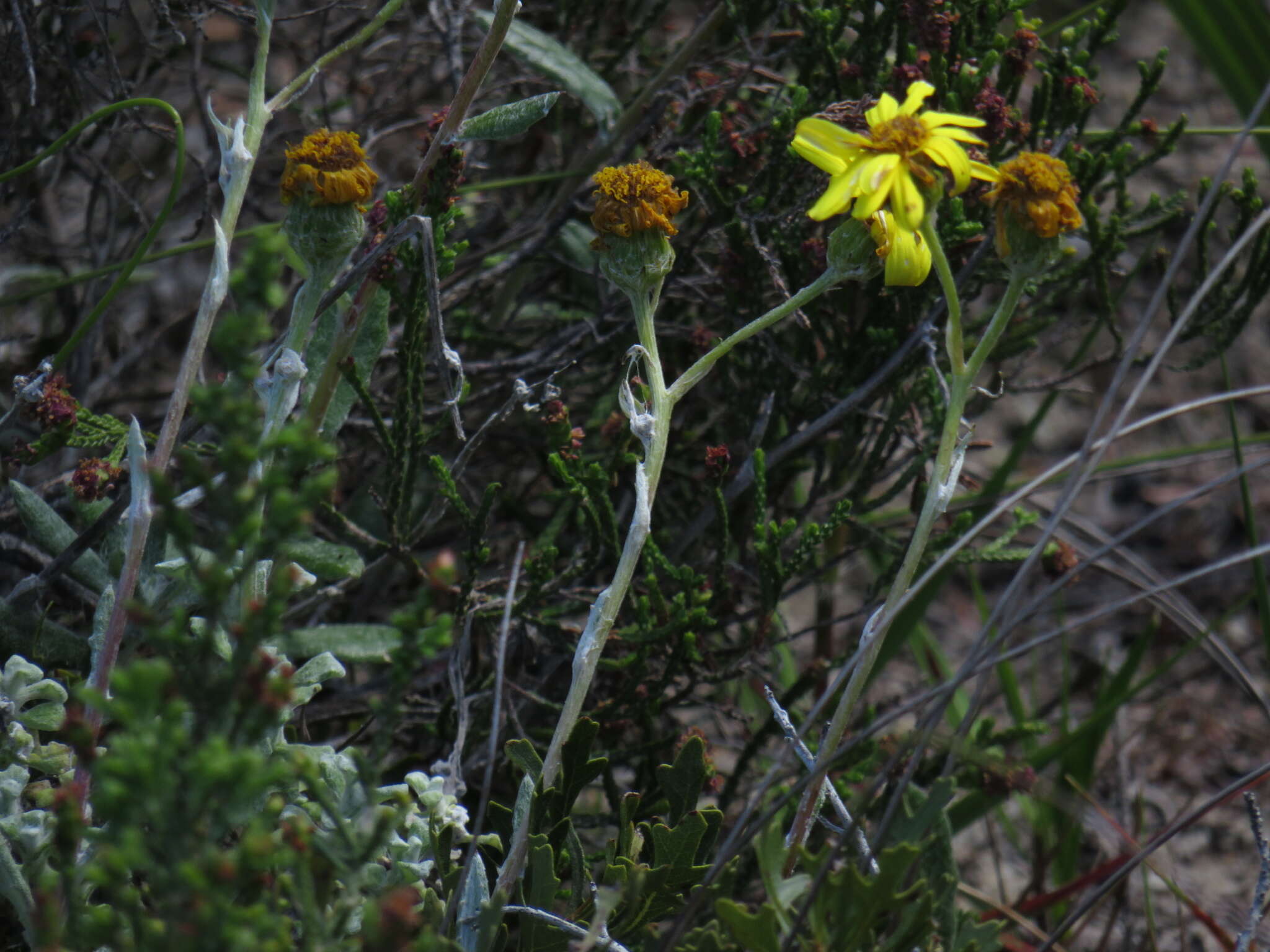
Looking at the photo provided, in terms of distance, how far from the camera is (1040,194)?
101 cm

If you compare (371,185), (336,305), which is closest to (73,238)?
(336,305)

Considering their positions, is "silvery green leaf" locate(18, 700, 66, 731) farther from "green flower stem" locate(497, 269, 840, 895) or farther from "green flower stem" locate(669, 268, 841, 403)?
"green flower stem" locate(669, 268, 841, 403)

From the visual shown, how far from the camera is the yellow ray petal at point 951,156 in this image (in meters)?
0.98

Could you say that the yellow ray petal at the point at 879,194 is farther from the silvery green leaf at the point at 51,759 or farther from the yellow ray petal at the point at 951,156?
the silvery green leaf at the point at 51,759

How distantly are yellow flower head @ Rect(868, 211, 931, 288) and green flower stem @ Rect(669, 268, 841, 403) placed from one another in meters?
0.05

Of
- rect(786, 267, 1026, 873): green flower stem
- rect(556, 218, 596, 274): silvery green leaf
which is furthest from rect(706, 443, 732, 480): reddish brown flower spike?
rect(556, 218, 596, 274): silvery green leaf

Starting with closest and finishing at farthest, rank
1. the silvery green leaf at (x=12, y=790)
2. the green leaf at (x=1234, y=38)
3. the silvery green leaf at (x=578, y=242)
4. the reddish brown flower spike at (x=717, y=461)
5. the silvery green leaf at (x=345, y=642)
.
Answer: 1. the silvery green leaf at (x=12, y=790)
2. the reddish brown flower spike at (x=717, y=461)
3. the silvery green leaf at (x=345, y=642)
4. the silvery green leaf at (x=578, y=242)
5. the green leaf at (x=1234, y=38)

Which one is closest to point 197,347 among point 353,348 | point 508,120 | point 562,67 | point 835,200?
point 353,348

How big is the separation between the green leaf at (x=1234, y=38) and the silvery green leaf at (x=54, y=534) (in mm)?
2147

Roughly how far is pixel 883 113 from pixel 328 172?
1.80 ft

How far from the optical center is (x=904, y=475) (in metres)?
1.53

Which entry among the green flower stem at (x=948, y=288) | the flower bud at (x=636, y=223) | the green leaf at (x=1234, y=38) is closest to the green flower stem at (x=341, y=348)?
the flower bud at (x=636, y=223)

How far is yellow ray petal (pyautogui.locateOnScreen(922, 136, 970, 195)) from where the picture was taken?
3.22 ft

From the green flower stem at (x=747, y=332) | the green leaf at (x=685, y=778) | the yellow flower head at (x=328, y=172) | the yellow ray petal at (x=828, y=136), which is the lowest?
the green leaf at (x=685, y=778)
